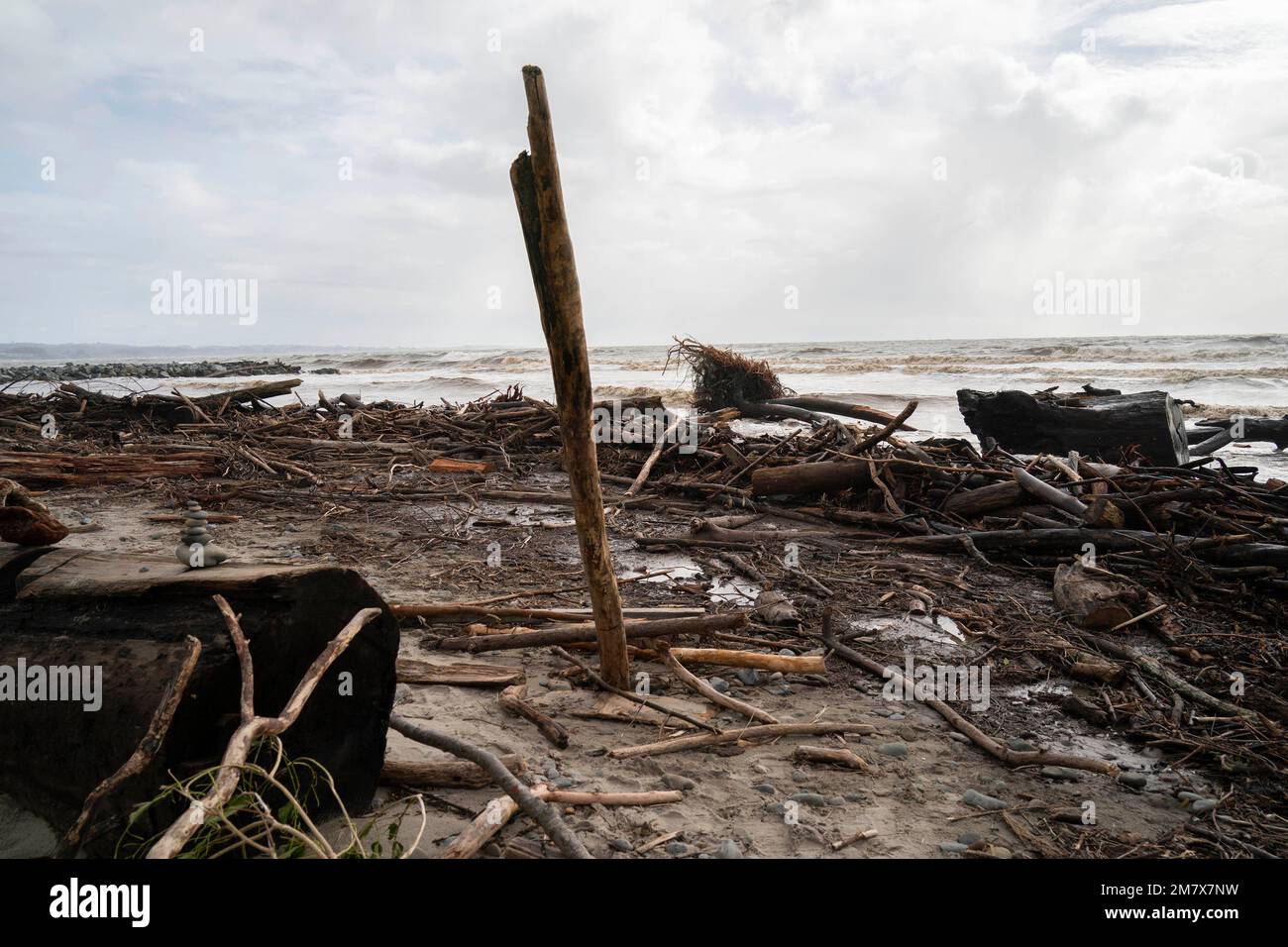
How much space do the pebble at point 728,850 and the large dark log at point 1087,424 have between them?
760 centimetres

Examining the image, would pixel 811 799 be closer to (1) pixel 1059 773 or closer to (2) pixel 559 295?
(1) pixel 1059 773

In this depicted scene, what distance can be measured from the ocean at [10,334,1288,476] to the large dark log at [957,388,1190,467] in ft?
7.87

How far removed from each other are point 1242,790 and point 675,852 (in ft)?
8.26

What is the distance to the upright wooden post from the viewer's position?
10.2ft

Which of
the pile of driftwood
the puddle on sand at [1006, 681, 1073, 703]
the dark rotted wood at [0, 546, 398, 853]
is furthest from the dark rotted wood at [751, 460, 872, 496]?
the dark rotted wood at [0, 546, 398, 853]

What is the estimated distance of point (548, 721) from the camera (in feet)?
11.8

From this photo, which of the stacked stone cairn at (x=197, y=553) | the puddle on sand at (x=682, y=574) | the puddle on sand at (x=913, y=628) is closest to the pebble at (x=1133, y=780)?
the puddle on sand at (x=913, y=628)

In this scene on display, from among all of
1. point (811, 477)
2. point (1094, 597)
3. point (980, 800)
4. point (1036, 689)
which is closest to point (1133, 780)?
point (980, 800)

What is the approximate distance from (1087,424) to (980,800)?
8.11m

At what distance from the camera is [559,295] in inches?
130

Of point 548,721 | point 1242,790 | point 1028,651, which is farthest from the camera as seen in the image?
point 1028,651
